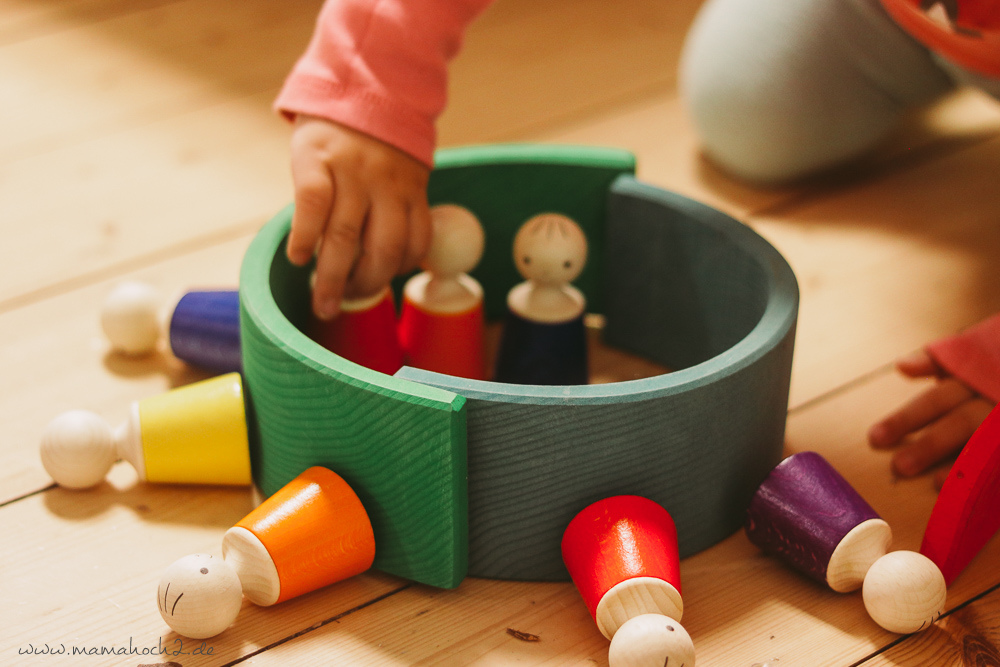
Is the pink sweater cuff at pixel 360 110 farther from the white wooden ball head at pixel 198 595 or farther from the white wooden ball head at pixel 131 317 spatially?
the white wooden ball head at pixel 198 595

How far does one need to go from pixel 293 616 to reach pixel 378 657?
0.06 metres

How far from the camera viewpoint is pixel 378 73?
73 centimetres

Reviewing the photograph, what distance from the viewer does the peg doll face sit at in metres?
0.75

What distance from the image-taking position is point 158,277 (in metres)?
0.95

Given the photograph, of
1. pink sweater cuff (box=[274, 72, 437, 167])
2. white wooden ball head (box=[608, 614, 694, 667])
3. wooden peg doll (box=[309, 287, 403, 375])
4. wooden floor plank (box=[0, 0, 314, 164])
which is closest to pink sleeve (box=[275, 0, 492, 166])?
pink sweater cuff (box=[274, 72, 437, 167])

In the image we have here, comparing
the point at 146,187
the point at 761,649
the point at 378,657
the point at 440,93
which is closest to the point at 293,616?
the point at 378,657

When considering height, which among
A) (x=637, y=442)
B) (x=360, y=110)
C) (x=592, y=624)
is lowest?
(x=592, y=624)

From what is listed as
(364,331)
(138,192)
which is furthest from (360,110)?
(138,192)

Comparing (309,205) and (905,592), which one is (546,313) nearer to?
(309,205)

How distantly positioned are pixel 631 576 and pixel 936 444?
0.30 metres

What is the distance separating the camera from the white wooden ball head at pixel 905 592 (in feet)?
1.90

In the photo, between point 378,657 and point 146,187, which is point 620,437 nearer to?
point 378,657

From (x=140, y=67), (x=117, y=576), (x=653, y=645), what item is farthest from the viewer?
(x=140, y=67)

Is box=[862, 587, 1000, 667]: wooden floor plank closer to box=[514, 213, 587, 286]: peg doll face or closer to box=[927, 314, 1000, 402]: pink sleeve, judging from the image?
box=[927, 314, 1000, 402]: pink sleeve
